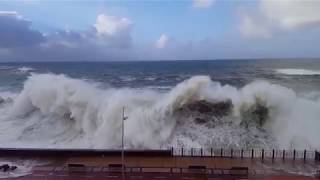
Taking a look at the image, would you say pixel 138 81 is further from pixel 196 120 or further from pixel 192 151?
pixel 192 151

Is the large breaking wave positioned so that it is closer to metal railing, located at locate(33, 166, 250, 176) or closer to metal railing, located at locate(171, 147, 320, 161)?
metal railing, located at locate(171, 147, 320, 161)

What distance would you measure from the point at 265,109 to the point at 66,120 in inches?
481

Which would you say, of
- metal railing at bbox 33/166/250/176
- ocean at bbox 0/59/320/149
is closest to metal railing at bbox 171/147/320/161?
ocean at bbox 0/59/320/149

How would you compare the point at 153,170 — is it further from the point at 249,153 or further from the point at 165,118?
the point at 165,118

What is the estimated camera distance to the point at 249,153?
18781mm

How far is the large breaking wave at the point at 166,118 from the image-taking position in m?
21.1

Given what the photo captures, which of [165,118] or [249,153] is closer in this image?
[249,153]

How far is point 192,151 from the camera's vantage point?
62.0 ft

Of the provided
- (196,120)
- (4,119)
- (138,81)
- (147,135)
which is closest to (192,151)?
(147,135)

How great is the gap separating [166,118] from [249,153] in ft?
19.8

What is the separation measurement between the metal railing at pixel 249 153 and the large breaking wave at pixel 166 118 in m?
0.95

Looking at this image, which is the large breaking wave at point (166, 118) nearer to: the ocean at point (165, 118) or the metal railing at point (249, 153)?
the ocean at point (165, 118)

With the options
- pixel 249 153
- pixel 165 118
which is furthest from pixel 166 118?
pixel 249 153

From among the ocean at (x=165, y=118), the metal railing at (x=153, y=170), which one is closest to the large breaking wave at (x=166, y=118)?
the ocean at (x=165, y=118)
